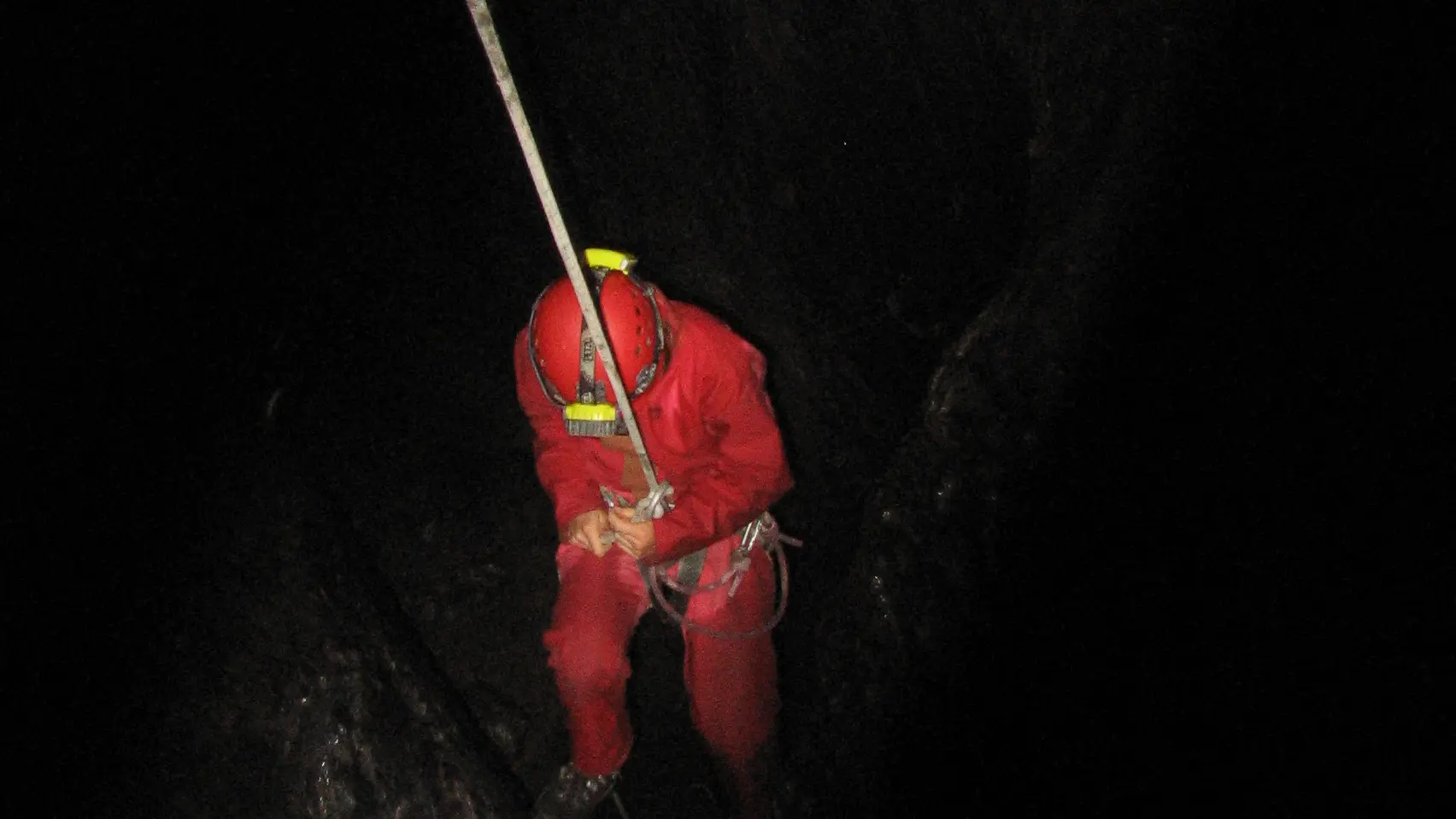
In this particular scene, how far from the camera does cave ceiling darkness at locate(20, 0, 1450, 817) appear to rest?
1327 mm

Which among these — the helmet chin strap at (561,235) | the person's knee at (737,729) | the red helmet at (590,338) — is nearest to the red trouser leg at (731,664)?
the person's knee at (737,729)

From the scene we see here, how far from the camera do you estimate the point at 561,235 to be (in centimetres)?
169

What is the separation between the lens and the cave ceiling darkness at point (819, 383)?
133 cm

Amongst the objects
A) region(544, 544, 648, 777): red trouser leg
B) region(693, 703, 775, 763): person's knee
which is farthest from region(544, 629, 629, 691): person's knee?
region(693, 703, 775, 763): person's knee

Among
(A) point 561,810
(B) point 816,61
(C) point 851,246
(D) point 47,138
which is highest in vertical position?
(D) point 47,138

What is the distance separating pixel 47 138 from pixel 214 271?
0.54m

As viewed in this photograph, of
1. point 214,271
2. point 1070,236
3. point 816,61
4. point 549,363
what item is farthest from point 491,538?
point 1070,236

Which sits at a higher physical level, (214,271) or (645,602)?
(214,271)

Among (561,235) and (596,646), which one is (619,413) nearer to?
(561,235)

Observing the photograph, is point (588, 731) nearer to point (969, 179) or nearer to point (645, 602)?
point (645, 602)

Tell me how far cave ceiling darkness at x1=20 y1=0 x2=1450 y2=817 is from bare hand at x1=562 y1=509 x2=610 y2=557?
61 cm

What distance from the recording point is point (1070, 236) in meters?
2.52

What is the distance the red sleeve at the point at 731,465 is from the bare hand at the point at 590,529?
19 cm

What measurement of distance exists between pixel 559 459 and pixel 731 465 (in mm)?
593
